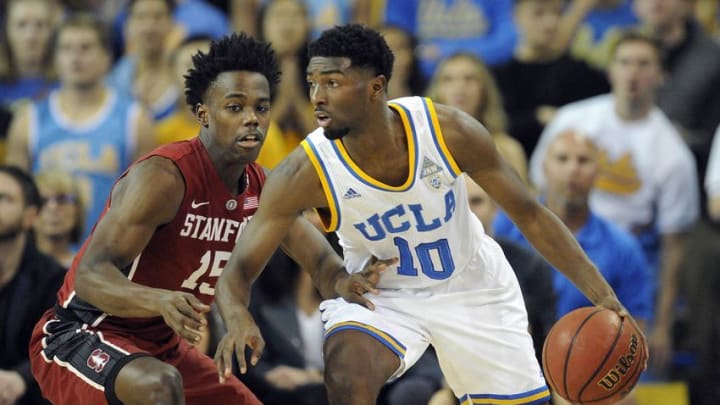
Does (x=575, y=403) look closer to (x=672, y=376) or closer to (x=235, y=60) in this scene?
(x=235, y=60)

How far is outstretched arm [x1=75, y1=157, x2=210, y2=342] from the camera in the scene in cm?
468

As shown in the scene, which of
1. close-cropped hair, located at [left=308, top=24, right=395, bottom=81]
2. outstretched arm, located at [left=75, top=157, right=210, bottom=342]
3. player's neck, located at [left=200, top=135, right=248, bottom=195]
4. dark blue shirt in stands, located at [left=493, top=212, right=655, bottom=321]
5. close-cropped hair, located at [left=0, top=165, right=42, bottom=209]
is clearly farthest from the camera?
dark blue shirt in stands, located at [left=493, top=212, right=655, bottom=321]

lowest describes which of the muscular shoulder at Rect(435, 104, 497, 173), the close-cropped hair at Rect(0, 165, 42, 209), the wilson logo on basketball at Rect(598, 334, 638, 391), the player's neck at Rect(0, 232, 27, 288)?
the wilson logo on basketball at Rect(598, 334, 638, 391)

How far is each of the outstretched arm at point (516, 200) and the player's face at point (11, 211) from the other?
2715 millimetres

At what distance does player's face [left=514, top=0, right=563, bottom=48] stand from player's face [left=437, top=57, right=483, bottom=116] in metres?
0.77

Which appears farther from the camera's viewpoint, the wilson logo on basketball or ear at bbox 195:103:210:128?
ear at bbox 195:103:210:128

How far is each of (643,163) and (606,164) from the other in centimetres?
24

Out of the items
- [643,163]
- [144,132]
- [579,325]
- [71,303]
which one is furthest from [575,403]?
[144,132]

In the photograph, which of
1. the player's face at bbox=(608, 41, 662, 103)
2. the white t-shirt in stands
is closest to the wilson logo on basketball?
the white t-shirt in stands

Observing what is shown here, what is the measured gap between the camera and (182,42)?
8406mm

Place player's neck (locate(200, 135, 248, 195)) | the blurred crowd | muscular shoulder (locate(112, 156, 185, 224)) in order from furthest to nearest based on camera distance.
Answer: the blurred crowd
player's neck (locate(200, 135, 248, 195))
muscular shoulder (locate(112, 156, 185, 224))

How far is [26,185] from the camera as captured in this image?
6.75 metres

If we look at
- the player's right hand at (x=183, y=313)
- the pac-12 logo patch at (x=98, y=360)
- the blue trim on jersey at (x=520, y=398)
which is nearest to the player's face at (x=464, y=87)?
the blue trim on jersey at (x=520, y=398)

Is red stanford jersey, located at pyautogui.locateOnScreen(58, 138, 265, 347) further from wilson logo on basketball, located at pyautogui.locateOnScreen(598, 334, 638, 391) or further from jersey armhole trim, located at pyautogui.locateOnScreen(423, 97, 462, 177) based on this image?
wilson logo on basketball, located at pyautogui.locateOnScreen(598, 334, 638, 391)
